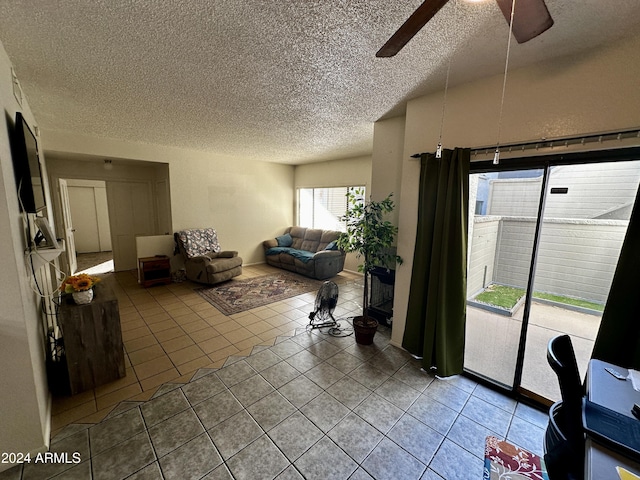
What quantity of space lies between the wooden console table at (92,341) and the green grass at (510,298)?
3334 millimetres

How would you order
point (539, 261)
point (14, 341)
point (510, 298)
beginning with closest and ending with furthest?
point (14, 341), point (539, 261), point (510, 298)

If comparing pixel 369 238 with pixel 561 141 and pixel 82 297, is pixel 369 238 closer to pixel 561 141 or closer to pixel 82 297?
pixel 561 141

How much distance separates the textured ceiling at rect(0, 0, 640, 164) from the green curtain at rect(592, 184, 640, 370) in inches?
48.1

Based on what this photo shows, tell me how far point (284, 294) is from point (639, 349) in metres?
3.86

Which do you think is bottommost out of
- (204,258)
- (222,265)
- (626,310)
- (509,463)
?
(509,463)

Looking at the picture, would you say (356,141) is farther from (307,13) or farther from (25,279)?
(25,279)

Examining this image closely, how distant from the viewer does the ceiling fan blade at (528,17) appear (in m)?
1.01

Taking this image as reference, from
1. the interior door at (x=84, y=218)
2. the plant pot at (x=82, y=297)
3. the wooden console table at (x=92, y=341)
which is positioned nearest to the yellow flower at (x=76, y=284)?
the plant pot at (x=82, y=297)

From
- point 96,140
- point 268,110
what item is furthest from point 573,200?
point 96,140

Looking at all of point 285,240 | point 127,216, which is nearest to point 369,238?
point 285,240

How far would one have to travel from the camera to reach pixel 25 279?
1617 mm

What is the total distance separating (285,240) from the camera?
6598 mm

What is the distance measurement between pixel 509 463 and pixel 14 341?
9.71 ft

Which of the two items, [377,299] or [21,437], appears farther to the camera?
[377,299]
